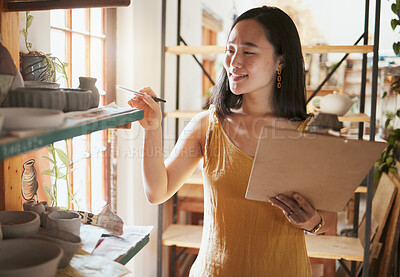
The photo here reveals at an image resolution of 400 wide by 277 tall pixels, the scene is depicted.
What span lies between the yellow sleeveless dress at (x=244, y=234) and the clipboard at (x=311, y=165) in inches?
8.1

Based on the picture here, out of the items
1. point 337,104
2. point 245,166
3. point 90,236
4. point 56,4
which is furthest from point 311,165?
point 337,104

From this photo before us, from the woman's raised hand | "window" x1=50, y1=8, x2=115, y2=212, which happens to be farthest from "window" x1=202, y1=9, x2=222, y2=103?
the woman's raised hand

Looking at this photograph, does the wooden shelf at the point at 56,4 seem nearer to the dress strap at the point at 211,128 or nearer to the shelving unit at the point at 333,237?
the dress strap at the point at 211,128

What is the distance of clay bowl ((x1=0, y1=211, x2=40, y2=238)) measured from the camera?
→ 862 millimetres

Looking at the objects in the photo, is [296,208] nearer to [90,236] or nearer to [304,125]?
[304,125]

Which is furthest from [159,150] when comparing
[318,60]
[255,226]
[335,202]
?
[318,60]

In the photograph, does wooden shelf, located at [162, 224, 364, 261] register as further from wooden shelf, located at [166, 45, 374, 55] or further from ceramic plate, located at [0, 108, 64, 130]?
ceramic plate, located at [0, 108, 64, 130]

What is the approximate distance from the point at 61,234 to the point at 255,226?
0.65m

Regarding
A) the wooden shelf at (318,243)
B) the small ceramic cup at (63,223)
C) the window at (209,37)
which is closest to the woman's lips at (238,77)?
the small ceramic cup at (63,223)

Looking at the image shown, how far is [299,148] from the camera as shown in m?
0.97

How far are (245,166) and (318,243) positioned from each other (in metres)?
1.27

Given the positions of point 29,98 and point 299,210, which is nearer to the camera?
point 29,98

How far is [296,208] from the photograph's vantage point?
115 centimetres

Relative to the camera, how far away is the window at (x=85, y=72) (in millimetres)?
1583
